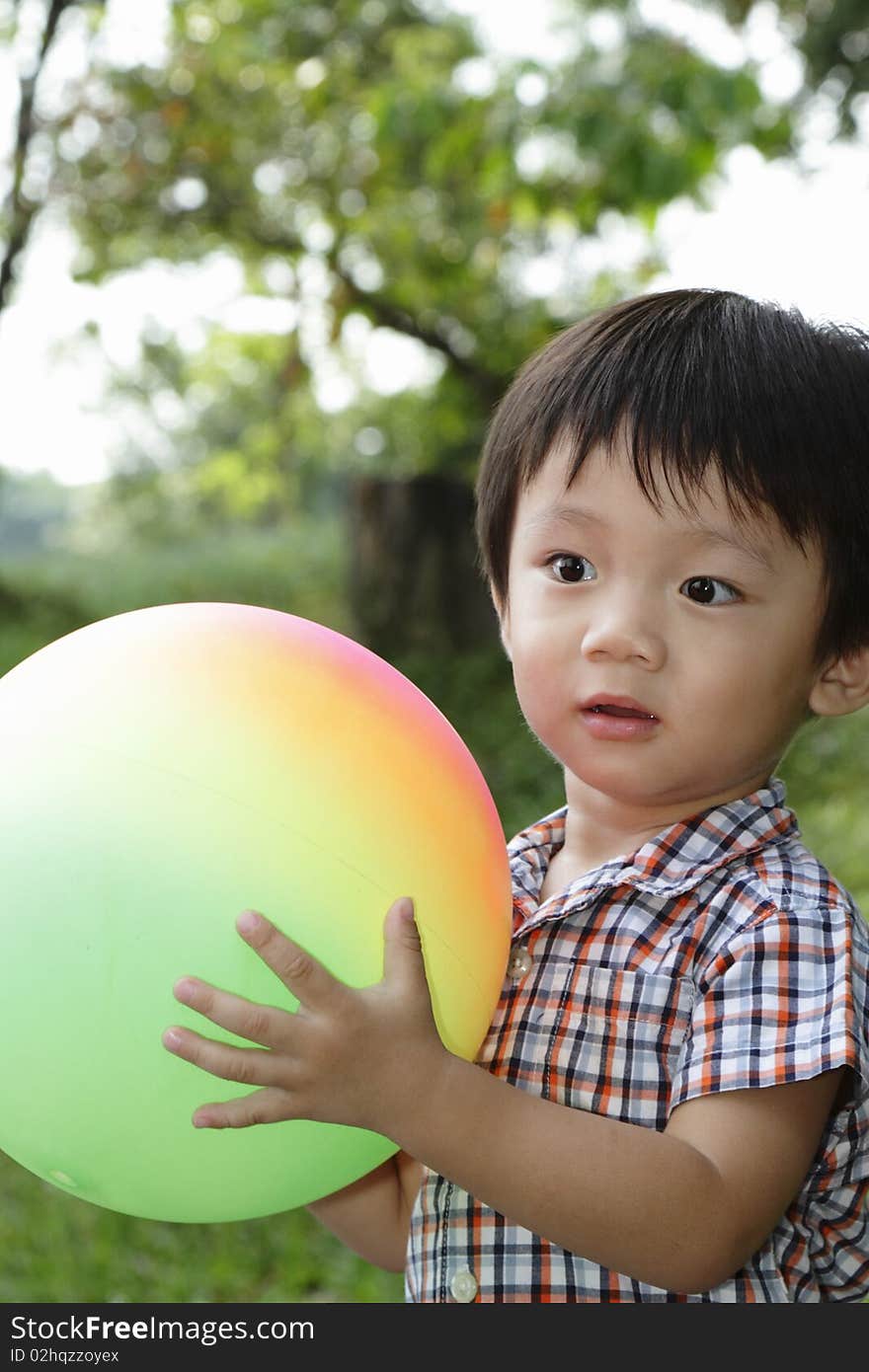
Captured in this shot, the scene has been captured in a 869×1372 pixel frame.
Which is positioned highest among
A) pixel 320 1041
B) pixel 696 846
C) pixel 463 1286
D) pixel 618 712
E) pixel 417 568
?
pixel 417 568

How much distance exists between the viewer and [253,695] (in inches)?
A: 54.4

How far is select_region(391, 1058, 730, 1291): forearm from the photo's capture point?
1330 mm

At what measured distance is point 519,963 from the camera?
1.63 meters

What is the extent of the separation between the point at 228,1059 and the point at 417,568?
7893 millimetres

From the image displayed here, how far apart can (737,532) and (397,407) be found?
1034 centimetres

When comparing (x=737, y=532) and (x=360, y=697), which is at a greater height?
(x=737, y=532)

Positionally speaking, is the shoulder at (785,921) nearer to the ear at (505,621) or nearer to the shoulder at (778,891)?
the shoulder at (778,891)

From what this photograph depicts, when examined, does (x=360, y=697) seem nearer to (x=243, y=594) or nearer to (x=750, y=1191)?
(x=750, y=1191)

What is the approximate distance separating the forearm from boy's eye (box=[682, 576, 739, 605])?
560mm

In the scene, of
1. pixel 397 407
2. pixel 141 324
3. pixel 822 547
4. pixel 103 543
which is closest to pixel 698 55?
pixel 822 547

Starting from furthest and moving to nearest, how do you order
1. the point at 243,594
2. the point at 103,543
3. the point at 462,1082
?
the point at 103,543 < the point at 243,594 < the point at 462,1082

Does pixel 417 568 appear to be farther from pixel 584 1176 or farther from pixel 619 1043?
pixel 584 1176

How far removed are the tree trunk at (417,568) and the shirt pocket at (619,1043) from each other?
24.6 feet

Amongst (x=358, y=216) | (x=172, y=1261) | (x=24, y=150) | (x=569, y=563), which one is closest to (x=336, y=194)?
(x=358, y=216)
